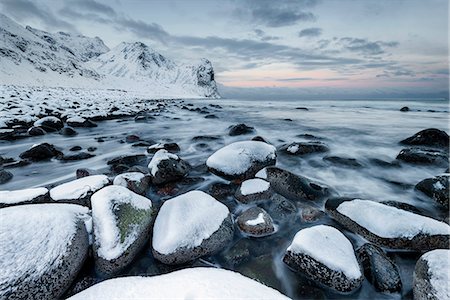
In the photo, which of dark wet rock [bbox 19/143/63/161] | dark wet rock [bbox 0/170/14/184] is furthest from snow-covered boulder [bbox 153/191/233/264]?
dark wet rock [bbox 19/143/63/161]

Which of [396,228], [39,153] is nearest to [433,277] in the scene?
[396,228]

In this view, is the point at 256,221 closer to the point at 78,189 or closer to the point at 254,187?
the point at 254,187

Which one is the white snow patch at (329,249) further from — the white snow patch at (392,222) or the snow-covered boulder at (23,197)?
the snow-covered boulder at (23,197)

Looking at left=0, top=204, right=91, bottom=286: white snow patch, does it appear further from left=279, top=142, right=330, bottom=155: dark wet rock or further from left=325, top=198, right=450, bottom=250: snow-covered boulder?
left=279, top=142, right=330, bottom=155: dark wet rock

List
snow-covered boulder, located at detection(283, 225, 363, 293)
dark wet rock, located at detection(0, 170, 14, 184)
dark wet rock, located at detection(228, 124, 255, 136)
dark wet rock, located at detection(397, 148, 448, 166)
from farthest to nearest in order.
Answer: dark wet rock, located at detection(228, 124, 255, 136) → dark wet rock, located at detection(397, 148, 448, 166) → dark wet rock, located at detection(0, 170, 14, 184) → snow-covered boulder, located at detection(283, 225, 363, 293)

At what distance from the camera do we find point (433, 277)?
1.73m

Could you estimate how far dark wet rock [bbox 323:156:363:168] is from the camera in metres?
5.08

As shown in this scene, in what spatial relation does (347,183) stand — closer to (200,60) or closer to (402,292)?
(402,292)

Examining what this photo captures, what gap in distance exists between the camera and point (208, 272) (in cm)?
146

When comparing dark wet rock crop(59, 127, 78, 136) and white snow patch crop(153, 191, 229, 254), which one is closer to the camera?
white snow patch crop(153, 191, 229, 254)

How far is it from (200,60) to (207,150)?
17120cm

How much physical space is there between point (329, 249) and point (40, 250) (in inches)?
90.4

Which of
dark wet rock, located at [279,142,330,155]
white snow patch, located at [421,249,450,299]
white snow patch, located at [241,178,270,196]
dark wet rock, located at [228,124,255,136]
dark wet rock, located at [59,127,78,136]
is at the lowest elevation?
white snow patch, located at [421,249,450,299]

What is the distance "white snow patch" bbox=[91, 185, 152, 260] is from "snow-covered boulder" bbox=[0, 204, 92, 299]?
0.47 feet
